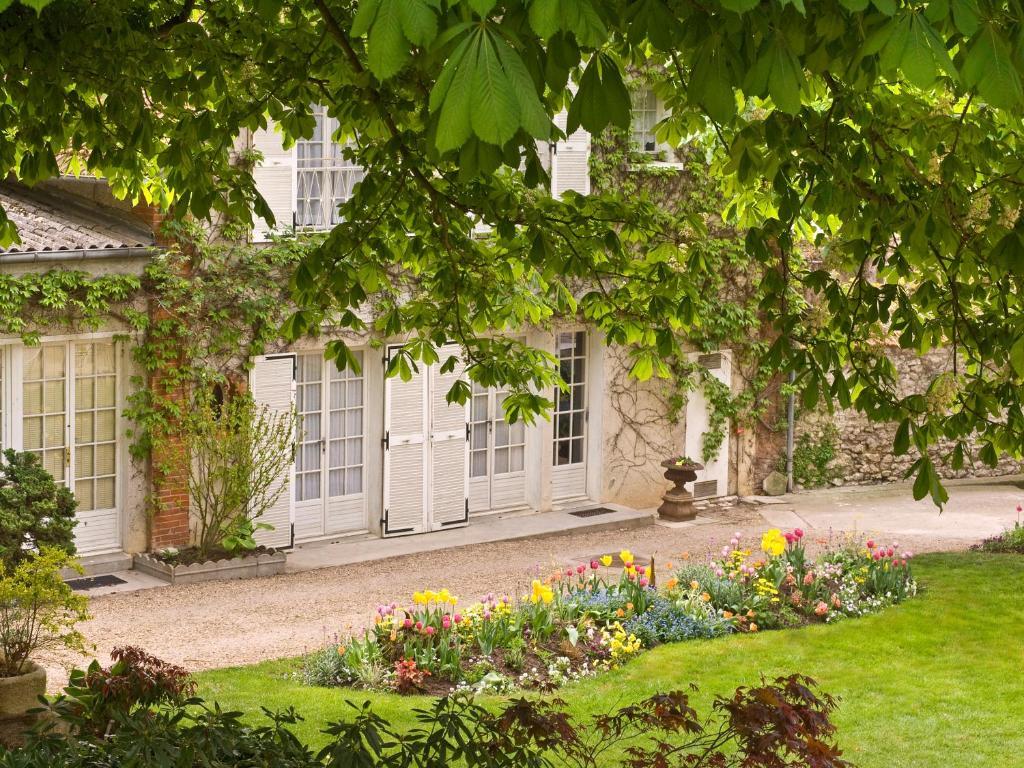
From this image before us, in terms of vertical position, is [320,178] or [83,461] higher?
[320,178]

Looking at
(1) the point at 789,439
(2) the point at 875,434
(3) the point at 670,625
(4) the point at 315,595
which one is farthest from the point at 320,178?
(2) the point at 875,434

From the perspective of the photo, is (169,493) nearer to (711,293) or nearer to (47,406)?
(47,406)

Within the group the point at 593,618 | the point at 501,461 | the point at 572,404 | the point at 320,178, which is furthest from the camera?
the point at 572,404

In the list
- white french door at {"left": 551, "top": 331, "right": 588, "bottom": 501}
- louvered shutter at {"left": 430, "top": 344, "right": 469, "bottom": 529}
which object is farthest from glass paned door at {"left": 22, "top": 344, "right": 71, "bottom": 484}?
white french door at {"left": 551, "top": 331, "right": 588, "bottom": 501}

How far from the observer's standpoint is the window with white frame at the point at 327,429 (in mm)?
14102

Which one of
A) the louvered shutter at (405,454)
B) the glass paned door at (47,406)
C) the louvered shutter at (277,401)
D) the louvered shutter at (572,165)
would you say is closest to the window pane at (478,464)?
the louvered shutter at (405,454)

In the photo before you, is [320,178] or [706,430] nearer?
[320,178]

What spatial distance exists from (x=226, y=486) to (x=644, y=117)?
6610 millimetres

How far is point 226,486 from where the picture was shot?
13.0 meters

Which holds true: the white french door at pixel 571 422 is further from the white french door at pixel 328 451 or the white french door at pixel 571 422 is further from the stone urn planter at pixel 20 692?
the stone urn planter at pixel 20 692

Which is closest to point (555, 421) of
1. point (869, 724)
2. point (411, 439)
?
point (411, 439)

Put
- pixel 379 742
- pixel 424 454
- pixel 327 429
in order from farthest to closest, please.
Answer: pixel 424 454
pixel 327 429
pixel 379 742

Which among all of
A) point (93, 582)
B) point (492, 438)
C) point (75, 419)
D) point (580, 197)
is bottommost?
point (93, 582)

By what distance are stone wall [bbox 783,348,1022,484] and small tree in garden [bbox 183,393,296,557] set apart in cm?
714
